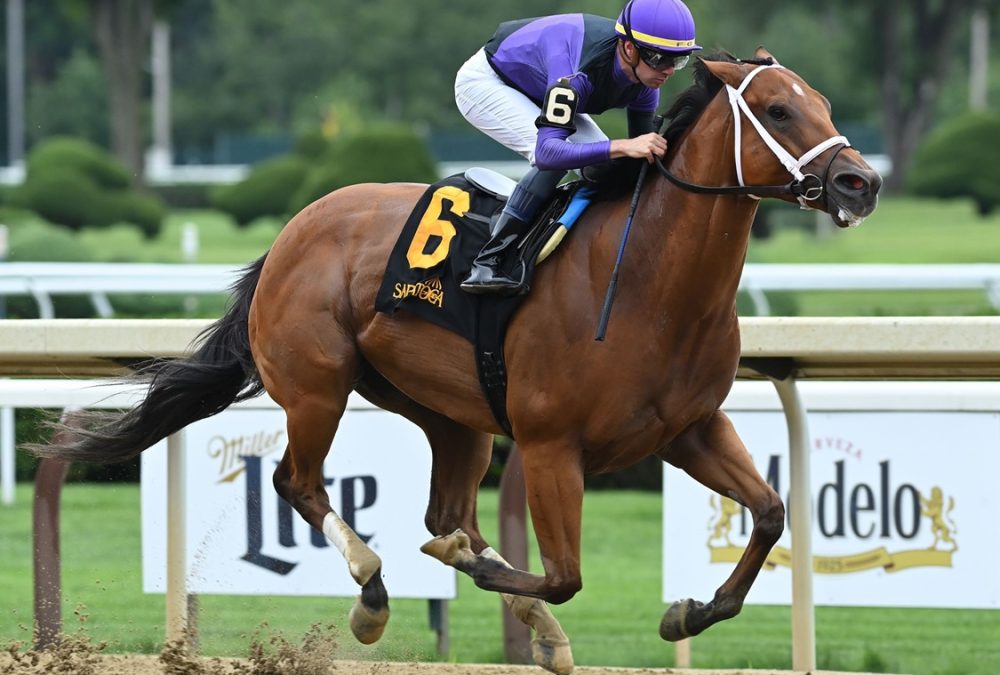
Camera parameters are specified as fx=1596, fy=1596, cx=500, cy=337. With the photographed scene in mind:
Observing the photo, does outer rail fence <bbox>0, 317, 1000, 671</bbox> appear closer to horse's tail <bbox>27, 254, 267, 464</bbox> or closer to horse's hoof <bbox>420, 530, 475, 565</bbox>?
horse's tail <bbox>27, 254, 267, 464</bbox>

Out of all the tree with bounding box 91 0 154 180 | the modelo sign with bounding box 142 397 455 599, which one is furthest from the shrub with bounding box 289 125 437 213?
the modelo sign with bounding box 142 397 455 599

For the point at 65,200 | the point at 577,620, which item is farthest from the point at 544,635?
the point at 65,200

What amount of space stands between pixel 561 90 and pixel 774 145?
1.85 ft

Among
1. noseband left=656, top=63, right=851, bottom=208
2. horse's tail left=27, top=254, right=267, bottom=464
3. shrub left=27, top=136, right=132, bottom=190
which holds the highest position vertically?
shrub left=27, top=136, right=132, bottom=190

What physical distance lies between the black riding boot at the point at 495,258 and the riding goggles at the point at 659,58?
1.62 feet

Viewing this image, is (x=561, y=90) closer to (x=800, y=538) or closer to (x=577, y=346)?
(x=577, y=346)

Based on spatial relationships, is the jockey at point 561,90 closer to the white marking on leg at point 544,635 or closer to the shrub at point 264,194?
the white marking on leg at point 544,635

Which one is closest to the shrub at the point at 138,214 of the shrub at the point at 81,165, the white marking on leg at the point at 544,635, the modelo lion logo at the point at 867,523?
the shrub at the point at 81,165

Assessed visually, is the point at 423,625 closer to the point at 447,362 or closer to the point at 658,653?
the point at 658,653

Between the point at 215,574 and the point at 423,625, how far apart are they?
93 centimetres

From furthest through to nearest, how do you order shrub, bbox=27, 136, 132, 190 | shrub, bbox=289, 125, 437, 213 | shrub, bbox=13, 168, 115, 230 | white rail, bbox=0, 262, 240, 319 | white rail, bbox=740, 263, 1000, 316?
1. shrub, bbox=27, 136, 132, 190
2. shrub, bbox=13, 168, 115, 230
3. shrub, bbox=289, 125, 437, 213
4. white rail, bbox=740, 263, 1000, 316
5. white rail, bbox=0, 262, 240, 319

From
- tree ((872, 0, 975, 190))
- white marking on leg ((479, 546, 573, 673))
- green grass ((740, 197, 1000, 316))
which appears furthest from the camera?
tree ((872, 0, 975, 190))

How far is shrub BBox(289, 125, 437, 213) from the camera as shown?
22.0 meters

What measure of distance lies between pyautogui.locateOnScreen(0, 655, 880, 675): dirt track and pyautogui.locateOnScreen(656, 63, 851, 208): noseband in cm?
149
